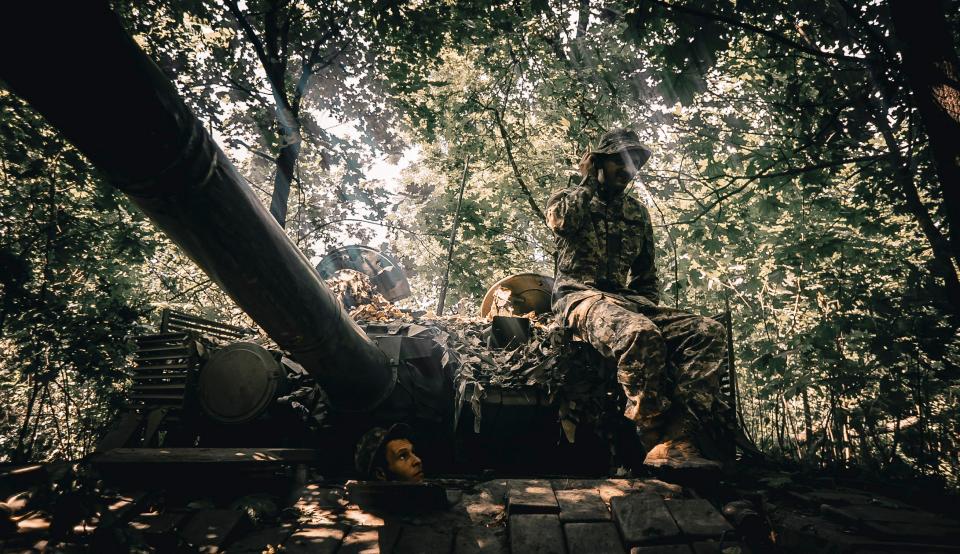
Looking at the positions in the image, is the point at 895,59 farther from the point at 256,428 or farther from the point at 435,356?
the point at 256,428

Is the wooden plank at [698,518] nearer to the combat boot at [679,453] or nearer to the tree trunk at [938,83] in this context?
the combat boot at [679,453]

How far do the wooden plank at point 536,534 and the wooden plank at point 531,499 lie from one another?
36mm

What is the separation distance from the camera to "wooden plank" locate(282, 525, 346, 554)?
2090mm

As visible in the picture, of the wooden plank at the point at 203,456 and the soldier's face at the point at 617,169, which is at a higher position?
the soldier's face at the point at 617,169

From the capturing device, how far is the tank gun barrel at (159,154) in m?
1.29

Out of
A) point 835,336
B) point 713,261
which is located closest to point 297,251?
point 835,336

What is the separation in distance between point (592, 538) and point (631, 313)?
5.33 feet

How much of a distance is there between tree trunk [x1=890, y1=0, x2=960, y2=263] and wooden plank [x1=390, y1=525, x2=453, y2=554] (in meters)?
2.75

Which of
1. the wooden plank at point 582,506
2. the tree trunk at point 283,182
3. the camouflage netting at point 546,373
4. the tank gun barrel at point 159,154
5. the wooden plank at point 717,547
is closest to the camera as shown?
the tank gun barrel at point 159,154

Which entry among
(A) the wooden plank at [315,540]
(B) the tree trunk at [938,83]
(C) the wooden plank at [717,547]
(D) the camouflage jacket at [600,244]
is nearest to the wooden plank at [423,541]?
(A) the wooden plank at [315,540]

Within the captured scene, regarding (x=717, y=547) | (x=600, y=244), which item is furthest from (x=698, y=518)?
(x=600, y=244)

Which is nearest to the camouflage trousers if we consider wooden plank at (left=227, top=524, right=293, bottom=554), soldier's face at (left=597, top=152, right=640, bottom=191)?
soldier's face at (left=597, top=152, right=640, bottom=191)

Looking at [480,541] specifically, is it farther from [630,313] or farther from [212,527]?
[630,313]

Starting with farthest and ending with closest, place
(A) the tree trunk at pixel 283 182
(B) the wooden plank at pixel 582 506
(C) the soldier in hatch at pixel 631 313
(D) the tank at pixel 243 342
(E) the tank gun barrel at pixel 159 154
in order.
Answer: (A) the tree trunk at pixel 283 182 → (C) the soldier in hatch at pixel 631 313 → (B) the wooden plank at pixel 582 506 → (D) the tank at pixel 243 342 → (E) the tank gun barrel at pixel 159 154
